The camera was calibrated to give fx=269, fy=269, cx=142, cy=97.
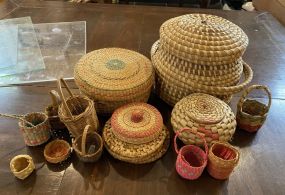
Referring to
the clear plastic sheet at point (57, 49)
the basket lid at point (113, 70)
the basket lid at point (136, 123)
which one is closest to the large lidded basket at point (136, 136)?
the basket lid at point (136, 123)

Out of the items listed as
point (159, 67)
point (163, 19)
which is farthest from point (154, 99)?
point (163, 19)

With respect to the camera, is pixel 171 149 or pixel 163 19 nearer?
pixel 171 149

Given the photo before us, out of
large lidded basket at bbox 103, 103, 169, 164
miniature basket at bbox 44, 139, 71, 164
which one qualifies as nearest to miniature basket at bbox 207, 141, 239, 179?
large lidded basket at bbox 103, 103, 169, 164

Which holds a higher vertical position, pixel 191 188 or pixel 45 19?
pixel 45 19

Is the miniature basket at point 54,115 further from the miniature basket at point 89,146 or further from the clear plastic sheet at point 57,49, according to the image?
the clear plastic sheet at point 57,49

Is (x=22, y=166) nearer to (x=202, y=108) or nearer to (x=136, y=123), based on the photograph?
(x=136, y=123)

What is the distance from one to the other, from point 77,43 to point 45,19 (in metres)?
0.34

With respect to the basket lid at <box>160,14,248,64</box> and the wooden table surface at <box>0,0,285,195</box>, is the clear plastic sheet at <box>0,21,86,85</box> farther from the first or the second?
the basket lid at <box>160,14,248,64</box>

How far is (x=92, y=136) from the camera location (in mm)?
827

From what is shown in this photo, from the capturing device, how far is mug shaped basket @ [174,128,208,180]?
28.5 inches

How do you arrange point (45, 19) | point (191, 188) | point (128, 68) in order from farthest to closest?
1. point (45, 19)
2. point (128, 68)
3. point (191, 188)

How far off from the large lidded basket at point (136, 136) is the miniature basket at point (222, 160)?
0.15 metres

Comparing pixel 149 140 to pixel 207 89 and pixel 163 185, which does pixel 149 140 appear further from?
pixel 207 89

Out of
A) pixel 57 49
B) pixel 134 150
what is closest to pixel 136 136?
pixel 134 150
